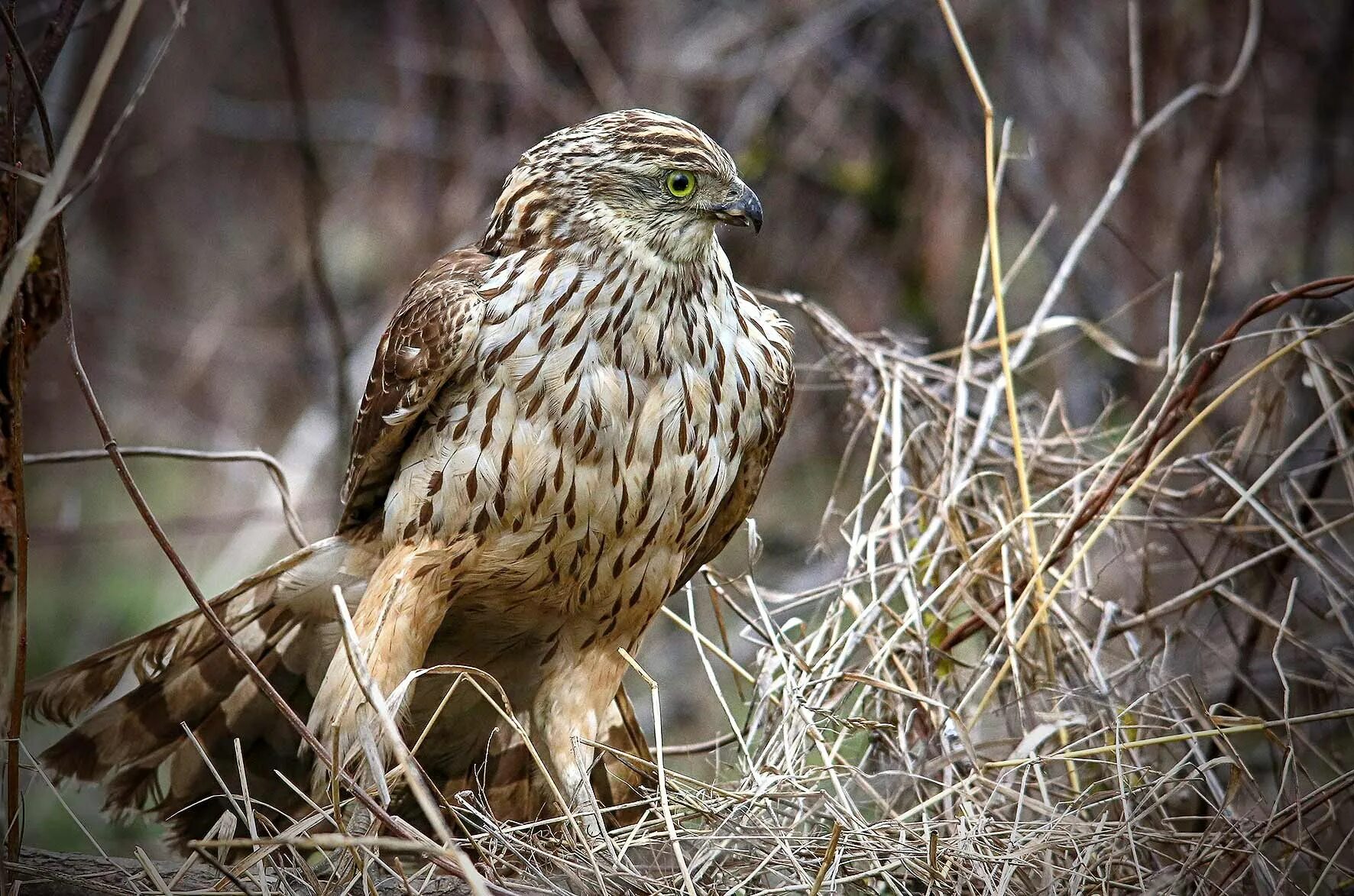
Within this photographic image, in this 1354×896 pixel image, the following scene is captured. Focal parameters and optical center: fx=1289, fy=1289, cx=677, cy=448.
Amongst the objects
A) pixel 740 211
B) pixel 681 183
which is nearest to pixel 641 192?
pixel 681 183

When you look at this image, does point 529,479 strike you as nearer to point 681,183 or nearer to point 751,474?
point 751,474

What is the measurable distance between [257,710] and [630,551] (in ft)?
3.60

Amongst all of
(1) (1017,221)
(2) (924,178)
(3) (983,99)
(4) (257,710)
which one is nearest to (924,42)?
(2) (924,178)

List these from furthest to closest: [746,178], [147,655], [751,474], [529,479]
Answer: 1. [746,178]
2. [751,474]
3. [147,655]
4. [529,479]

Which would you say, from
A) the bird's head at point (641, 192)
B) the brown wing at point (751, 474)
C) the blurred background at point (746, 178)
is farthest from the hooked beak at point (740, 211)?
the blurred background at point (746, 178)

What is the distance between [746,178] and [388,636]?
12.5ft

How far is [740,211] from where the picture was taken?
3.00 meters

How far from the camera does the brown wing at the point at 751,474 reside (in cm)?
329

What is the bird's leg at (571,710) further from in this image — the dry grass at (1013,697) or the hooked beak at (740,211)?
the hooked beak at (740,211)

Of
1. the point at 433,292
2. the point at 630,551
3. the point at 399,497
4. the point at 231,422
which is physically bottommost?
the point at 231,422

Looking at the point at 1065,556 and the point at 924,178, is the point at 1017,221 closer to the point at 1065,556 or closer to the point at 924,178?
the point at 924,178

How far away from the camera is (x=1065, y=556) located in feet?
10.9

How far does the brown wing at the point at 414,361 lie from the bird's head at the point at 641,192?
231 millimetres

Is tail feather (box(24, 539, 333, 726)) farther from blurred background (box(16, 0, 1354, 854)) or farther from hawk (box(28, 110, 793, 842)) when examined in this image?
blurred background (box(16, 0, 1354, 854))
